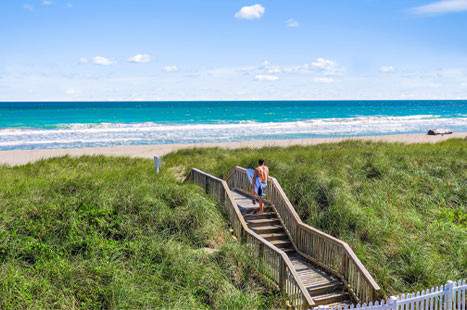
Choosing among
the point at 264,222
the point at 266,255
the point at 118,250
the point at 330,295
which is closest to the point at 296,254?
the point at 264,222

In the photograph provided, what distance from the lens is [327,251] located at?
12.7 m

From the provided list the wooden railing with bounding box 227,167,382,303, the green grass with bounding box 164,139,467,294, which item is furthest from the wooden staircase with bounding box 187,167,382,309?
the green grass with bounding box 164,139,467,294

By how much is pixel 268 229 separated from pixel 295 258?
1.42m

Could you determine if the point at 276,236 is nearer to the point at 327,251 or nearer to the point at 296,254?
the point at 296,254

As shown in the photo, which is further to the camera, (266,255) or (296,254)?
(296,254)

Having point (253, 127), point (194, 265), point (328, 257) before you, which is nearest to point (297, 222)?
point (328, 257)

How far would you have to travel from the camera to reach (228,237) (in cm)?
1368

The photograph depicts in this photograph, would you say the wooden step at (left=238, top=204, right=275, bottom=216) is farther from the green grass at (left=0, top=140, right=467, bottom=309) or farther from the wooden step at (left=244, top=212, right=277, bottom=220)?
the green grass at (left=0, top=140, right=467, bottom=309)

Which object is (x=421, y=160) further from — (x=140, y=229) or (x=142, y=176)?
(x=140, y=229)

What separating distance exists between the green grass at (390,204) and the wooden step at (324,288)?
1.12m

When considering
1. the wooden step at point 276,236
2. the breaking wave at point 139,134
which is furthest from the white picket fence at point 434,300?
the breaking wave at point 139,134

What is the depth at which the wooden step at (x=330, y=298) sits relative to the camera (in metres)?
11.4

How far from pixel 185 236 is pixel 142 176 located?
4.62 metres

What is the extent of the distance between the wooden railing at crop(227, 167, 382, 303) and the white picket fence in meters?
0.99
